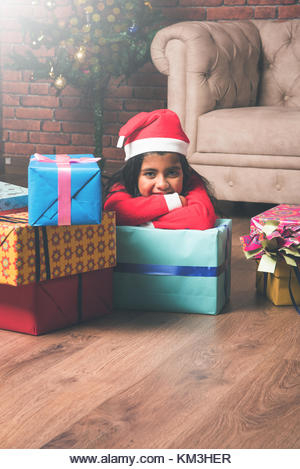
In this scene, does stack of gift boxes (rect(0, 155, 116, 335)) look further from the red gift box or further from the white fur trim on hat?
the white fur trim on hat

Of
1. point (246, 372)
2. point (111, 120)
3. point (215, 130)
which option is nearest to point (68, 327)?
point (246, 372)

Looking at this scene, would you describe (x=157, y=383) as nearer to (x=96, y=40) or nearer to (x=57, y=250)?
(x=57, y=250)

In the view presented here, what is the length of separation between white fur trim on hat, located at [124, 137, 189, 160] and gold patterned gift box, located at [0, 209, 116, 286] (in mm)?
255

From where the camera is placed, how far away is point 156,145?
59.8 inches

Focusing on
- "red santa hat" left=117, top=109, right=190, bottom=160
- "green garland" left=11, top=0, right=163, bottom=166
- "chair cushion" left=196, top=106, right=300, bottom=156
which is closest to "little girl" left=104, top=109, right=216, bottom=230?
"red santa hat" left=117, top=109, right=190, bottom=160

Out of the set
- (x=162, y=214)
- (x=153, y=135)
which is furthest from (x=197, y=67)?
(x=162, y=214)

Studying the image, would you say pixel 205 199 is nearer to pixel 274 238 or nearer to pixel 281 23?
pixel 274 238

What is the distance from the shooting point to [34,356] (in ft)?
3.89

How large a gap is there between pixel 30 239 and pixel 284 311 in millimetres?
649

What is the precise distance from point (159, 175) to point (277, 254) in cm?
36

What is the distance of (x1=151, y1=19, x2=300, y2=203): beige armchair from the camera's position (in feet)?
8.00

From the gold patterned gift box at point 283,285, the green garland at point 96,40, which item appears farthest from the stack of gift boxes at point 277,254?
the green garland at point 96,40

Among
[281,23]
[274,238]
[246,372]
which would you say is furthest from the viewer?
[281,23]

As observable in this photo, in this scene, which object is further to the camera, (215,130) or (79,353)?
(215,130)
